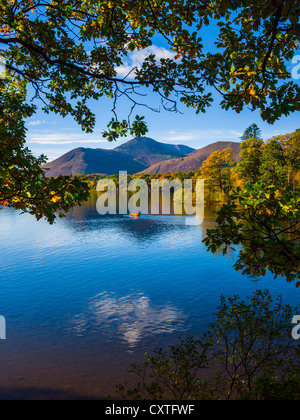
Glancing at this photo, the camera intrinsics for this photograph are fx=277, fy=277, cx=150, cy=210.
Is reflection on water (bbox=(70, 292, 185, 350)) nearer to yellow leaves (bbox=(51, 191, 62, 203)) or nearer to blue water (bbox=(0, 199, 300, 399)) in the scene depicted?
blue water (bbox=(0, 199, 300, 399))

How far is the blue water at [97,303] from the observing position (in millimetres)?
15352

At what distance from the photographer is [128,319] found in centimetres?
2131

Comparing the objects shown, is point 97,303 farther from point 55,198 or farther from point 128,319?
point 55,198

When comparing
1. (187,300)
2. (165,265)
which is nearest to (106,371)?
(187,300)

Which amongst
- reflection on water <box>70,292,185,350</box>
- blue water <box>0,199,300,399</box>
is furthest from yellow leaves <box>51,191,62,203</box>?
reflection on water <box>70,292,185,350</box>

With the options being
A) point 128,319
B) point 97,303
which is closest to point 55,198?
point 128,319

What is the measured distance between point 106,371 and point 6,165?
1357 centimetres

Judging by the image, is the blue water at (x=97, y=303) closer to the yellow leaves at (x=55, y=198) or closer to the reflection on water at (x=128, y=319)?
the reflection on water at (x=128, y=319)

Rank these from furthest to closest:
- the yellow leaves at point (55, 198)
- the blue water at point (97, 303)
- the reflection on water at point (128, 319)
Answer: the reflection on water at point (128, 319) < the blue water at point (97, 303) < the yellow leaves at point (55, 198)

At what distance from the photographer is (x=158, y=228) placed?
61.7m

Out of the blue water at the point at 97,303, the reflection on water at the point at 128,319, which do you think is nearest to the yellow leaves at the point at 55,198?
the blue water at the point at 97,303

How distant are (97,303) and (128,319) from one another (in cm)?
459

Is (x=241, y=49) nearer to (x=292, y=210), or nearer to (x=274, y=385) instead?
(x=292, y=210)

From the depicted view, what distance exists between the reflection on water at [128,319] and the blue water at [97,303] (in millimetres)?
74
